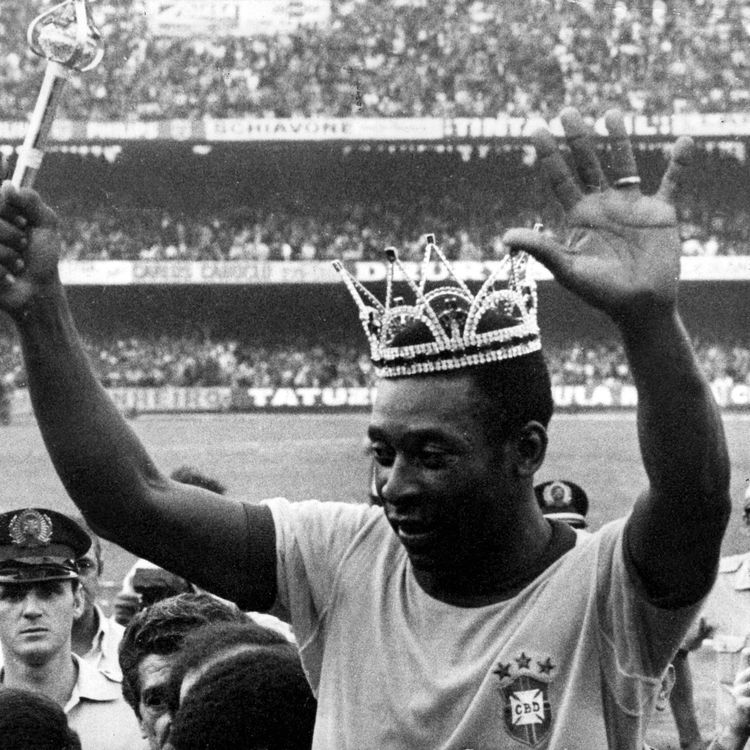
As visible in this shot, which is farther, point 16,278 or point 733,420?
point 733,420

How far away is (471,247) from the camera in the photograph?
945 inches

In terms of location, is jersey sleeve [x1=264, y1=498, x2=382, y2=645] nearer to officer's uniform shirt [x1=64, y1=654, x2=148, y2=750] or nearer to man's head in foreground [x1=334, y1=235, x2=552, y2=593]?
man's head in foreground [x1=334, y1=235, x2=552, y2=593]

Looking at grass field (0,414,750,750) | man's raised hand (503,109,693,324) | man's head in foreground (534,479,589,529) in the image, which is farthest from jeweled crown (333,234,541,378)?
grass field (0,414,750,750)

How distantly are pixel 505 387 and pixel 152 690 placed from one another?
1.46 m

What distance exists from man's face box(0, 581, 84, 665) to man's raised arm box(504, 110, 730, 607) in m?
2.45

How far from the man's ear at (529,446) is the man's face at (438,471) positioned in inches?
1.1

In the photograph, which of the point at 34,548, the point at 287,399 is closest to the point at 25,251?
the point at 34,548

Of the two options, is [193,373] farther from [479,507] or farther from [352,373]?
[479,507]

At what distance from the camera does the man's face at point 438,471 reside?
1.88 metres

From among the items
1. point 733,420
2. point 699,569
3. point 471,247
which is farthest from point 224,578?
point 471,247

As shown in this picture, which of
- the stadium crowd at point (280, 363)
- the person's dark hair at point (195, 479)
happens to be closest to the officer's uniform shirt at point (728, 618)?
the person's dark hair at point (195, 479)

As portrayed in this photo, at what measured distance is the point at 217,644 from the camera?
7.59 feet

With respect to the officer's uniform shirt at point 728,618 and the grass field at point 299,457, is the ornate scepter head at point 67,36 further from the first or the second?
the grass field at point 299,457

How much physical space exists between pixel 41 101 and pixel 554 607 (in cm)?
89
